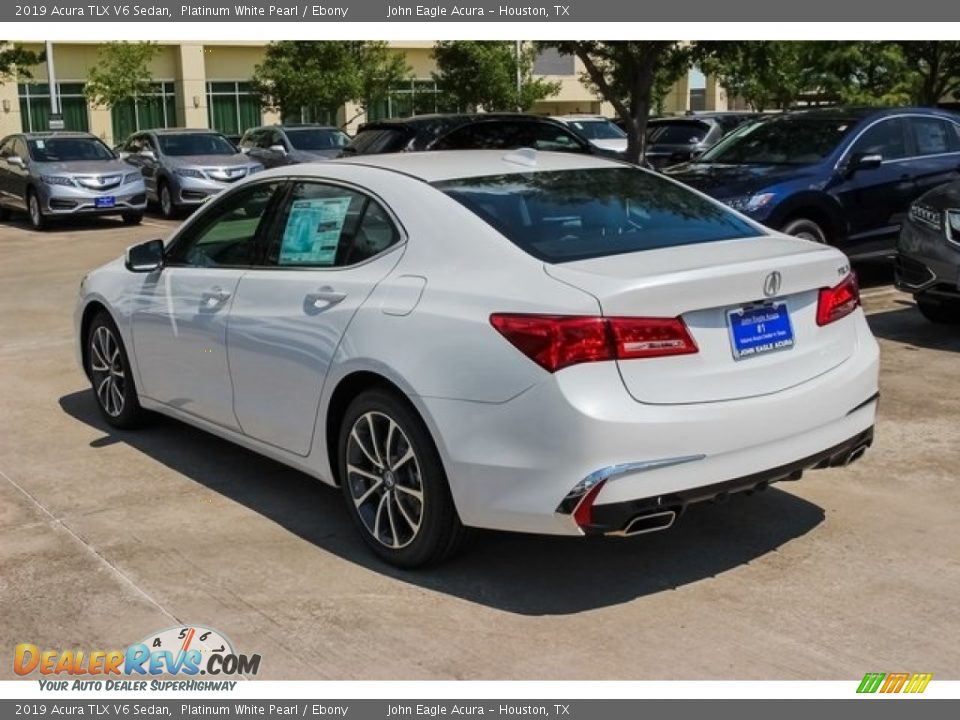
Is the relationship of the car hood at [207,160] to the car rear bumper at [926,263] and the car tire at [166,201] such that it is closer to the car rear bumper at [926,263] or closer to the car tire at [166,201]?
the car tire at [166,201]

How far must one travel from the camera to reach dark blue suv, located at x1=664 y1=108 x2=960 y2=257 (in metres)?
9.93

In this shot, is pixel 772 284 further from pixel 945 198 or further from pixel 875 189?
pixel 875 189

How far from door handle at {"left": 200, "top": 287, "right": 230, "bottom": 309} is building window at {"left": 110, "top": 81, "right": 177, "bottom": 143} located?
40.7m

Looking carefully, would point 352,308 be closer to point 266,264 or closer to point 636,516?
point 266,264

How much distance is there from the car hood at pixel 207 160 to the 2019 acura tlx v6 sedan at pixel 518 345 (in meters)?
15.7

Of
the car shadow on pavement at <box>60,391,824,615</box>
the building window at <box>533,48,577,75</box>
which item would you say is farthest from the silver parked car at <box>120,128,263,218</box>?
the building window at <box>533,48,577,75</box>

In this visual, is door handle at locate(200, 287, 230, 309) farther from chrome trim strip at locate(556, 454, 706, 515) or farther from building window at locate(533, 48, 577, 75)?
building window at locate(533, 48, 577, 75)

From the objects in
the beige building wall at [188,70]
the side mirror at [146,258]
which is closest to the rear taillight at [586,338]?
the side mirror at [146,258]

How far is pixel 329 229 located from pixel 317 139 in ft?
59.3

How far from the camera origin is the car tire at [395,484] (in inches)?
168

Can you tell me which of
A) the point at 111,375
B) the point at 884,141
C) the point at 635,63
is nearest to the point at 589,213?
the point at 111,375

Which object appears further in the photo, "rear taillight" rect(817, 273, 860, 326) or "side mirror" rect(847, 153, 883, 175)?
"side mirror" rect(847, 153, 883, 175)

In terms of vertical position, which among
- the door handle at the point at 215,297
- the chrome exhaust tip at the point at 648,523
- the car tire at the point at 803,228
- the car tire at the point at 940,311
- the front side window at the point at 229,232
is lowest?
the car tire at the point at 940,311

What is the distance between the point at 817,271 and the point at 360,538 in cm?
216
